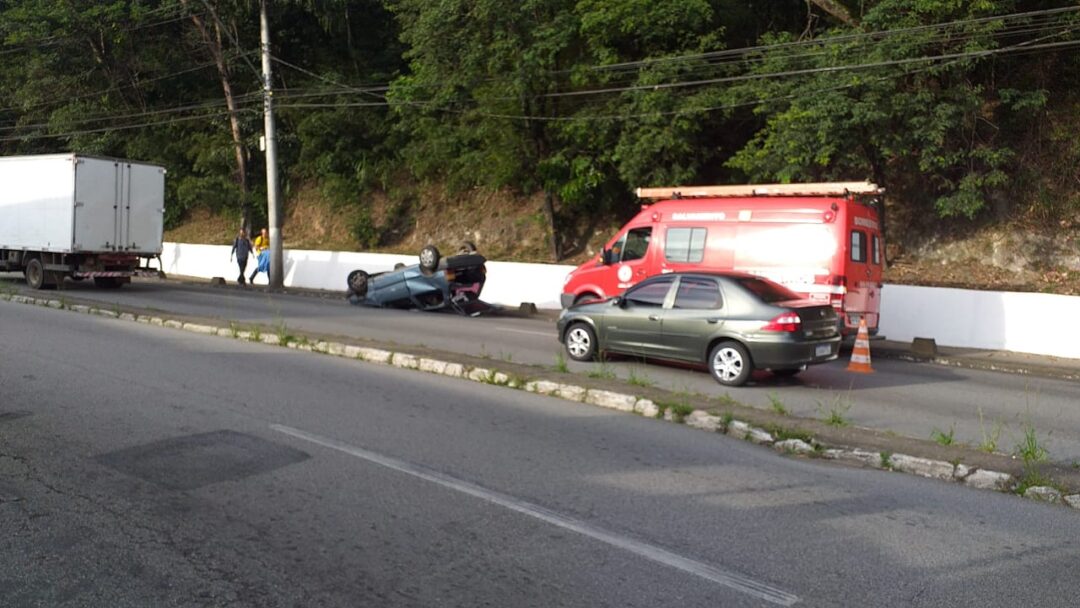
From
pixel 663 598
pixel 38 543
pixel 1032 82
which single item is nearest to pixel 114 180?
pixel 38 543

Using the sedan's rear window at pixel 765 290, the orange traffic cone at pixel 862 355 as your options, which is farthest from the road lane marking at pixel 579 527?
the orange traffic cone at pixel 862 355

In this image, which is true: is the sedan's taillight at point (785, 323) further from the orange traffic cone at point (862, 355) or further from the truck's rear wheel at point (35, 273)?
the truck's rear wheel at point (35, 273)

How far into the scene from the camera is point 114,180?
73.0ft

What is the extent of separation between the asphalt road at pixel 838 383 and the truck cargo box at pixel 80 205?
250 centimetres

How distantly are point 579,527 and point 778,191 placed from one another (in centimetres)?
1127

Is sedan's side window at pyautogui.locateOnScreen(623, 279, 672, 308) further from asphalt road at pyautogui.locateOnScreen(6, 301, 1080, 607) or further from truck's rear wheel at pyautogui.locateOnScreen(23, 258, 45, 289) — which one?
truck's rear wheel at pyautogui.locateOnScreen(23, 258, 45, 289)

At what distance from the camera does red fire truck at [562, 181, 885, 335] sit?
14.7 metres

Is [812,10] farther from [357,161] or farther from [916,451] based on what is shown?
[916,451]

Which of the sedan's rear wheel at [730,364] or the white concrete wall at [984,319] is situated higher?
the white concrete wall at [984,319]

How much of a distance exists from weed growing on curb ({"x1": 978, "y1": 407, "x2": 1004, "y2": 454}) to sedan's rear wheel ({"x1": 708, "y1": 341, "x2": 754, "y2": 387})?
271 cm

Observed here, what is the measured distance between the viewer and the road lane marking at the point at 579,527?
4621mm

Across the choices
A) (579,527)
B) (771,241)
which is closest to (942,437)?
(579,527)

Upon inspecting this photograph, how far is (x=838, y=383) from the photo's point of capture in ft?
39.5

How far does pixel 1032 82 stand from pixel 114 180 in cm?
2355
